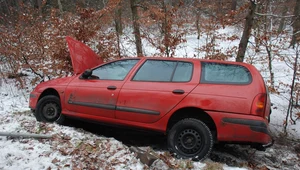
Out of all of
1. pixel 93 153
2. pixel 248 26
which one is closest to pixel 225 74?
pixel 93 153

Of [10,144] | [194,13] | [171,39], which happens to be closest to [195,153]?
[10,144]

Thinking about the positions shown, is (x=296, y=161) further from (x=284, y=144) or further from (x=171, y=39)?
(x=171, y=39)

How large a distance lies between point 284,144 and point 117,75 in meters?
4.00

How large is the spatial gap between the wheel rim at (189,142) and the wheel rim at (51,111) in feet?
8.94

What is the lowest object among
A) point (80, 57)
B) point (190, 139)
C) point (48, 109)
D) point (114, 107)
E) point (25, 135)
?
point (190, 139)

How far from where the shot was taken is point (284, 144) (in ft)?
19.0

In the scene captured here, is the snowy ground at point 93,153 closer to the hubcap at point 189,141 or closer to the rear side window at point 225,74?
the hubcap at point 189,141

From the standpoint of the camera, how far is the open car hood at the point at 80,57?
5695 millimetres

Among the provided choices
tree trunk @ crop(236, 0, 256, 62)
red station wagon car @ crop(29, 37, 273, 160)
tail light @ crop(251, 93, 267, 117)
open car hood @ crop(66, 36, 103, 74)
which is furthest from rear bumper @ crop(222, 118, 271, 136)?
tree trunk @ crop(236, 0, 256, 62)

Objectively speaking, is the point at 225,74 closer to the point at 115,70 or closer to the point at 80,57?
the point at 115,70

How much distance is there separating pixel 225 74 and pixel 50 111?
11.8ft

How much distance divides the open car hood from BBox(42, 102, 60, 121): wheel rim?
84cm

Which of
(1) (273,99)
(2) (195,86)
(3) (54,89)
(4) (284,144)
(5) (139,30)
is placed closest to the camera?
(2) (195,86)

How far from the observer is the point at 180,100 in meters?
4.06
